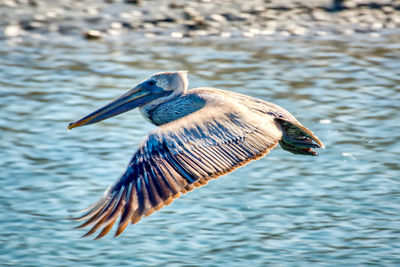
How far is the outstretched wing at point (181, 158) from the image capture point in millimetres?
4727

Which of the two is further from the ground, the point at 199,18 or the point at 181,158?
the point at 181,158

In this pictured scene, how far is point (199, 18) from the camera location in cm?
1227

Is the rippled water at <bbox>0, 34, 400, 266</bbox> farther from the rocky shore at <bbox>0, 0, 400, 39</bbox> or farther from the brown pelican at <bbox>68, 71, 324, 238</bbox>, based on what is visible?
the brown pelican at <bbox>68, 71, 324, 238</bbox>

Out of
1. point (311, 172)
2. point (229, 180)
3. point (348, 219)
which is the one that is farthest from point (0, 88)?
point (348, 219)

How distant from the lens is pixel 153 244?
6.32 metres

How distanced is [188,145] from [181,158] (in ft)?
0.43

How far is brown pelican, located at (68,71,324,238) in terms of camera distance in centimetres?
476

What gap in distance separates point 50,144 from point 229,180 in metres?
1.95

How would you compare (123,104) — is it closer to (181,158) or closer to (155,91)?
(155,91)

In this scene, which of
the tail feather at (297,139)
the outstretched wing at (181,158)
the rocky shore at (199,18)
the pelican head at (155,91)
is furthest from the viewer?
the rocky shore at (199,18)

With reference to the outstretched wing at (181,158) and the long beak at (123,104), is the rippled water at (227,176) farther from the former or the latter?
the outstretched wing at (181,158)

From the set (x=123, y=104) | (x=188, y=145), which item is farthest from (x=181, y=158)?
(x=123, y=104)

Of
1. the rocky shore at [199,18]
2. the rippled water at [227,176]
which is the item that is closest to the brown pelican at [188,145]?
the rippled water at [227,176]

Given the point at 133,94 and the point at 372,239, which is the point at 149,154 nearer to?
the point at 133,94
